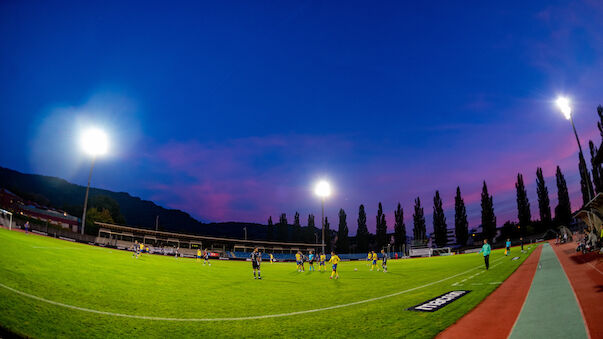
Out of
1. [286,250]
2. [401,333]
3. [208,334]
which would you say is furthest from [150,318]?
[286,250]

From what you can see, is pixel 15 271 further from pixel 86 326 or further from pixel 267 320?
pixel 267 320

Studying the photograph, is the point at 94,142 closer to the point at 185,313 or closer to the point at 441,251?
the point at 185,313

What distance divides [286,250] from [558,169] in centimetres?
8256

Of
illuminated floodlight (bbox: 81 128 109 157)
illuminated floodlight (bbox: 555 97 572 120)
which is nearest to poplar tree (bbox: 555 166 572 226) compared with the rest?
illuminated floodlight (bbox: 555 97 572 120)

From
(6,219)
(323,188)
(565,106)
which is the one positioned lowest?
(6,219)

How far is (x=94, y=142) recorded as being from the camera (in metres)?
41.3

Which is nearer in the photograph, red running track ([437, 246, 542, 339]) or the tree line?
red running track ([437, 246, 542, 339])

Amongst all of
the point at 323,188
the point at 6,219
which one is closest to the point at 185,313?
the point at 323,188

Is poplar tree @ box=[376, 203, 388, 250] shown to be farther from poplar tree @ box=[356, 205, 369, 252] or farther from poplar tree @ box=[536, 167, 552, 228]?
poplar tree @ box=[536, 167, 552, 228]

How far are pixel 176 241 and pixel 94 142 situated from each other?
31930mm

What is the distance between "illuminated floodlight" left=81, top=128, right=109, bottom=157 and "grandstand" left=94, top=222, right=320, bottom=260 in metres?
16.2

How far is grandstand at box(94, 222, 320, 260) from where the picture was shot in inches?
2139

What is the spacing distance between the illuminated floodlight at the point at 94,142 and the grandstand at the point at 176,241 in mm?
16163

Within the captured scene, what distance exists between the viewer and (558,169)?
7662 centimetres
